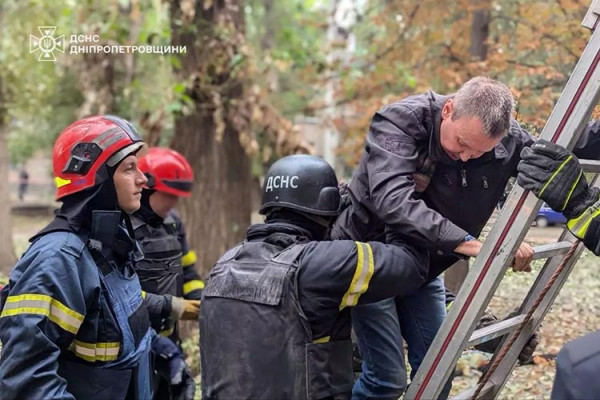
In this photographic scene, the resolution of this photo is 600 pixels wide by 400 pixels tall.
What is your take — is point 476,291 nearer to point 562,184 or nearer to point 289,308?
point 562,184

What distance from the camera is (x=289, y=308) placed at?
2.17 metres

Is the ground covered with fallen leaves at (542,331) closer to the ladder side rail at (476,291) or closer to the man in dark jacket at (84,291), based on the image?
the ladder side rail at (476,291)

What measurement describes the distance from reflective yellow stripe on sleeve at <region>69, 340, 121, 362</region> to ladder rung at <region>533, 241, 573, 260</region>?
5.67 ft

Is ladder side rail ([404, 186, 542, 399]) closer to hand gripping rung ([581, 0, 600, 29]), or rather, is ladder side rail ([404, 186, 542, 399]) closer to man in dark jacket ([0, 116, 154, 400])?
hand gripping rung ([581, 0, 600, 29])

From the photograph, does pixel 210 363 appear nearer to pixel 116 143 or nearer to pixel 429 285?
pixel 116 143

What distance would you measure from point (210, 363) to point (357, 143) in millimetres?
5082

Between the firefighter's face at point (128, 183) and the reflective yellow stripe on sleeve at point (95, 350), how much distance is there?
1.97ft

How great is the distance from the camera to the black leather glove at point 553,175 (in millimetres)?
2102

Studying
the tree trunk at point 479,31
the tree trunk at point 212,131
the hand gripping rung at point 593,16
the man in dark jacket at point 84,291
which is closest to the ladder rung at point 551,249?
the hand gripping rung at point 593,16

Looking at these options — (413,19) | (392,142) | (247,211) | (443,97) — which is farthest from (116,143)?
(413,19)

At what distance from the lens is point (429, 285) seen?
3098 millimetres

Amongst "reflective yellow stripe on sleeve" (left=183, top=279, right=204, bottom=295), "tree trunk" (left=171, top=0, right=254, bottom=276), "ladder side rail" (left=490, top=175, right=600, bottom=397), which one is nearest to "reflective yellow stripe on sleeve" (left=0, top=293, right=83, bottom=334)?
"ladder side rail" (left=490, top=175, right=600, bottom=397)

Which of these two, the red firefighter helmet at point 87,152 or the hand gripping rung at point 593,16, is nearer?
the hand gripping rung at point 593,16

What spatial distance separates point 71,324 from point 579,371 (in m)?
1.75
